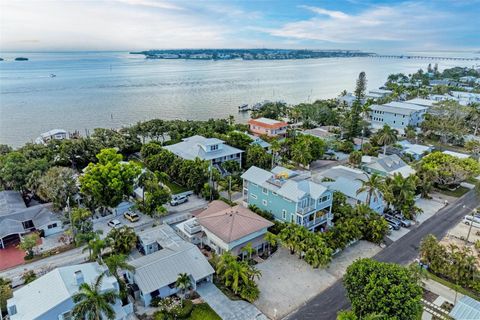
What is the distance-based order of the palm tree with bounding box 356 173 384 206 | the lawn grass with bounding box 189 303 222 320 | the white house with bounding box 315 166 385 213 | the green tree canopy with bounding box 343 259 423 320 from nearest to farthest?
the green tree canopy with bounding box 343 259 423 320, the lawn grass with bounding box 189 303 222 320, the palm tree with bounding box 356 173 384 206, the white house with bounding box 315 166 385 213

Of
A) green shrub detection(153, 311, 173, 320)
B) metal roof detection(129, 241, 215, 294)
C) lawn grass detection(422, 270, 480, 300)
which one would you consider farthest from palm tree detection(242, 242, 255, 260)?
lawn grass detection(422, 270, 480, 300)

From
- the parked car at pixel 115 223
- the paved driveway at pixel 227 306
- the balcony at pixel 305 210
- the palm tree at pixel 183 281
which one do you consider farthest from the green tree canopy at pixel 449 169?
the parked car at pixel 115 223

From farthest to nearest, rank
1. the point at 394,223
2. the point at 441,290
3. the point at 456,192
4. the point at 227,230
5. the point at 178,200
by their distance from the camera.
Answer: the point at 456,192 → the point at 178,200 → the point at 394,223 → the point at 227,230 → the point at 441,290

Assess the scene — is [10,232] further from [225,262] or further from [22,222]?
[225,262]

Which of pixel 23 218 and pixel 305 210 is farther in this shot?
pixel 23 218

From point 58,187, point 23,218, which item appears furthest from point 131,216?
point 23,218

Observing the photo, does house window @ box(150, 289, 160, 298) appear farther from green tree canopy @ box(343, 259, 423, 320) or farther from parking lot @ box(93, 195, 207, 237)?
green tree canopy @ box(343, 259, 423, 320)
